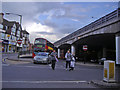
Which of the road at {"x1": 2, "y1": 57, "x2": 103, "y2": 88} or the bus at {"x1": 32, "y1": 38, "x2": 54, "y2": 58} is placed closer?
the road at {"x1": 2, "y1": 57, "x2": 103, "y2": 88}

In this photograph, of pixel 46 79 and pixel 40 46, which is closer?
pixel 46 79

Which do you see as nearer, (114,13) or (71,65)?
(71,65)

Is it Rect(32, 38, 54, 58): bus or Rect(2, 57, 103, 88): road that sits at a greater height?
Rect(32, 38, 54, 58): bus

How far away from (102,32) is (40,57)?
9.37 metres

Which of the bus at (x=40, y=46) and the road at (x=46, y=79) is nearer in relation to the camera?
the road at (x=46, y=79)

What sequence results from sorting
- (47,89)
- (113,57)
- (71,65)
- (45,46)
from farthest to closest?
(113,57)
(45,46)
(71,65)
(47,89)

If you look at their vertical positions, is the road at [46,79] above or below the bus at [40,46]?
below

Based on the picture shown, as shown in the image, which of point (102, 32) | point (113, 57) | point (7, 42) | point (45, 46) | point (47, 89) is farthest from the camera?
point (7, 42)

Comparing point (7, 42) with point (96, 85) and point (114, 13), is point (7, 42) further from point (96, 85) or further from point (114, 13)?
point (96, 85)

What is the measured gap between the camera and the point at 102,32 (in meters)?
21.0

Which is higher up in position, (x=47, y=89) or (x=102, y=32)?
(x=102, y=32)

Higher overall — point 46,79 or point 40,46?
point 40,46

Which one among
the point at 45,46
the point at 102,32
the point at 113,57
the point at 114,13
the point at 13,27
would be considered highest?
the point at 13,27

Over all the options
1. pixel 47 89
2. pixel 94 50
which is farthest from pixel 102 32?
pixel 94 50
